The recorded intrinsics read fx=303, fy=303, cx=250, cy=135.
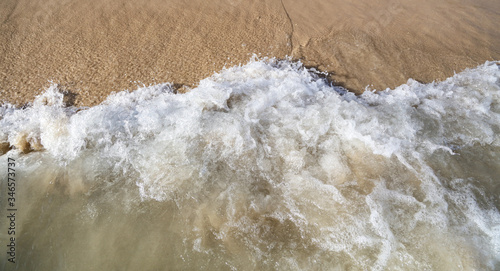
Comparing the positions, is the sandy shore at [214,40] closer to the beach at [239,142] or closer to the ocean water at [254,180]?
the beach at [239,142]

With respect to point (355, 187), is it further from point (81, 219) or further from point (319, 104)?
point (81, 219)

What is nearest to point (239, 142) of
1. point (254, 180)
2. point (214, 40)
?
point (254, 180)

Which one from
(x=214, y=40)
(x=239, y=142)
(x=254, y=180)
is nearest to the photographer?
(x=254, y=180)

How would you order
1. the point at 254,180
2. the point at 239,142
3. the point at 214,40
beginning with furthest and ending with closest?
the point at 214,40 < the point at 239,142 < the point at 254,180

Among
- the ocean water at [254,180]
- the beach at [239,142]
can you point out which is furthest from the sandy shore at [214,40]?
the ocean water at [254,180]

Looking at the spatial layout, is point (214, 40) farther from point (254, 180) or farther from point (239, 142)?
point (254, 180)

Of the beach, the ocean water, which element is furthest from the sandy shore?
the ocean water
